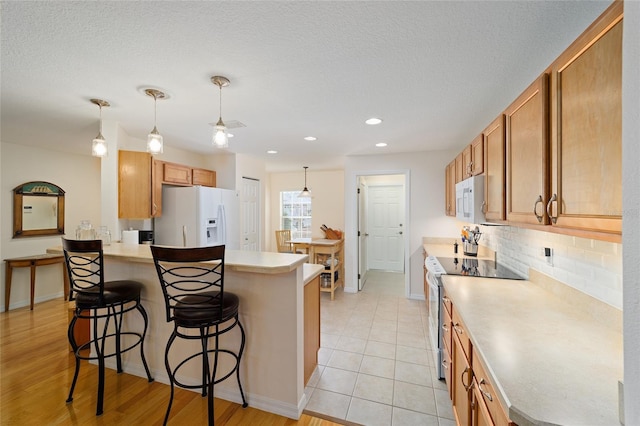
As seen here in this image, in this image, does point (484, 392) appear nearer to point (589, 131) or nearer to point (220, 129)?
point (589, 131)

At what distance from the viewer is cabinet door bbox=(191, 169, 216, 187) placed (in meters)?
4.04

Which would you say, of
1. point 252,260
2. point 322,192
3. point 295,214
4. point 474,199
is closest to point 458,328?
point 474,199

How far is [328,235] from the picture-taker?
17.2 feet

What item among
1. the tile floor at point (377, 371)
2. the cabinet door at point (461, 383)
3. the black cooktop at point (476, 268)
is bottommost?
the tile floor at point (377, 371)

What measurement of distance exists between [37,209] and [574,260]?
6.30m

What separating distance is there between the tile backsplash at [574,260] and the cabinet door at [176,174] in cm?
401

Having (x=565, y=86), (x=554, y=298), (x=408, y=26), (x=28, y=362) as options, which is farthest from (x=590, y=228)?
(x=28, y=362)

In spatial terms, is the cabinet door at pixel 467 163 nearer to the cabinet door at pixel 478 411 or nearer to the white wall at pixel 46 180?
the cabinet door at pixel 478 411

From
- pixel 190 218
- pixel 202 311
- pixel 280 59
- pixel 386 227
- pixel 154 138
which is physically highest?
pixel 280 59

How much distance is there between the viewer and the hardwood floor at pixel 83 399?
178 cm

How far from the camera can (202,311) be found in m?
1.63

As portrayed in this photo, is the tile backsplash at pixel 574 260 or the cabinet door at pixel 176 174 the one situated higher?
the cabinet door at pixel 176 174

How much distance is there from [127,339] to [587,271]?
333 cm

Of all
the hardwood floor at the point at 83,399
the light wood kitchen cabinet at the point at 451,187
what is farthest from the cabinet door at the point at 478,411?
the light wood kitchen cabinet at the point at 451,187
